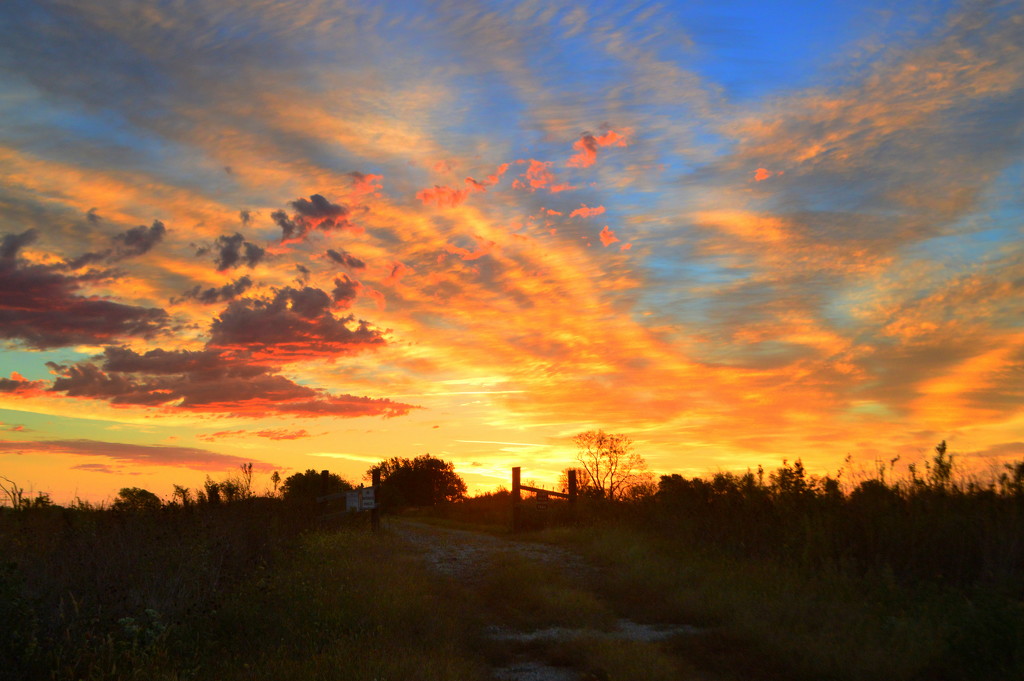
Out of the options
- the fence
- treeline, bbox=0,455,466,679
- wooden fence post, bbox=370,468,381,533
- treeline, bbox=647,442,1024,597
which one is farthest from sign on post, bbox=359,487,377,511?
treeline, bbox=647,442,1024,597

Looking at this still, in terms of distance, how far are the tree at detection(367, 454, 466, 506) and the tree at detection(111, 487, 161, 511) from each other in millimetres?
45032

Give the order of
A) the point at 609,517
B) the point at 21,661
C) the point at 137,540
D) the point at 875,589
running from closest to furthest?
1. the point at 21,661
2. the point at 875,589
3. the point at 137,540
4. the point at 609,517

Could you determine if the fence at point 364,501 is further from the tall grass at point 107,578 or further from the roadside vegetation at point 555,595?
the tall grass at point 107,578

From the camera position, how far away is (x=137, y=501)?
48.4ft

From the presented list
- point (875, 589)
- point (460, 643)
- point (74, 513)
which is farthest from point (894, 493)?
point (74, 513)

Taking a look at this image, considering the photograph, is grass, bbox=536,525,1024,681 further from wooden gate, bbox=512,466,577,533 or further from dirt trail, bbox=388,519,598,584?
wooden gate, bbox=512,466,577,533

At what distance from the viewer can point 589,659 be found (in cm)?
825

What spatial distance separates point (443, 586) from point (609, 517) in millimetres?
9754

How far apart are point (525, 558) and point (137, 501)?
872cm

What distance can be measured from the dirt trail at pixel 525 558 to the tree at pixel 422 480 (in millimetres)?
36480

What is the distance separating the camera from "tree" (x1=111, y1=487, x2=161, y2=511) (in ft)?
46.2

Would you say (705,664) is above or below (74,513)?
below

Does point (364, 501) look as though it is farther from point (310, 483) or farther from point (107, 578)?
point (310, 483)

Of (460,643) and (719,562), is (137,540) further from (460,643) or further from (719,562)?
(719,562)
